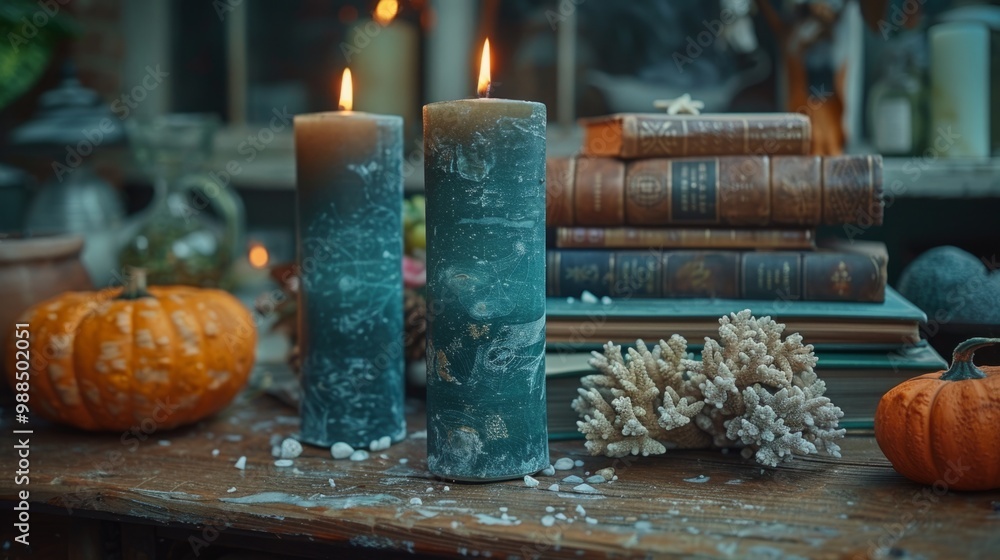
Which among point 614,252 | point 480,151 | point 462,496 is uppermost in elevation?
point 480,151

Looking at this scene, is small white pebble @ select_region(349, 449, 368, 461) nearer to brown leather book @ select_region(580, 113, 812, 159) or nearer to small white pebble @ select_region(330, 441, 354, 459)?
small white pebble @ select_region(330, 441, 354, 459)

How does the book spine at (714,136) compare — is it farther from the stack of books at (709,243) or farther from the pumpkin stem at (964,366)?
the pumpkin stem at (964,366)

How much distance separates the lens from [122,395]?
104cm

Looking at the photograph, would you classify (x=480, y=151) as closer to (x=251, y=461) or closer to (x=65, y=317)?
(x=251, y=461)

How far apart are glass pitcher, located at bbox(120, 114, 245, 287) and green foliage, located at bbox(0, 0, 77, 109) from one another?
10.7 inches

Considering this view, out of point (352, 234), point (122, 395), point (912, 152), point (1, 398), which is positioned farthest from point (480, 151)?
point (912, 152)

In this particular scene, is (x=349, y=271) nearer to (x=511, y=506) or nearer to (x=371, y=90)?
(x=511, y=506)

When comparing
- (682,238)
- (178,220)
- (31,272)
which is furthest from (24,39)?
(682,238)

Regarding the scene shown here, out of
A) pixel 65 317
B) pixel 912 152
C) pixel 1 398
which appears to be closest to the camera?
pixel 65 317

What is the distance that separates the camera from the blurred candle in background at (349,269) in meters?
0.97

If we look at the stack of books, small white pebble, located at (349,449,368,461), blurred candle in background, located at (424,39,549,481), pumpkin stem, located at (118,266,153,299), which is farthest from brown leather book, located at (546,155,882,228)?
pumpkin stem, located at (118,266,153,299)

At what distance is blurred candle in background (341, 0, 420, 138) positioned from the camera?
197 cm

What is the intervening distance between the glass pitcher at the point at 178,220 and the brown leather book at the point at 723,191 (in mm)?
913

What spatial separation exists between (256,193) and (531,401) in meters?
1.45
